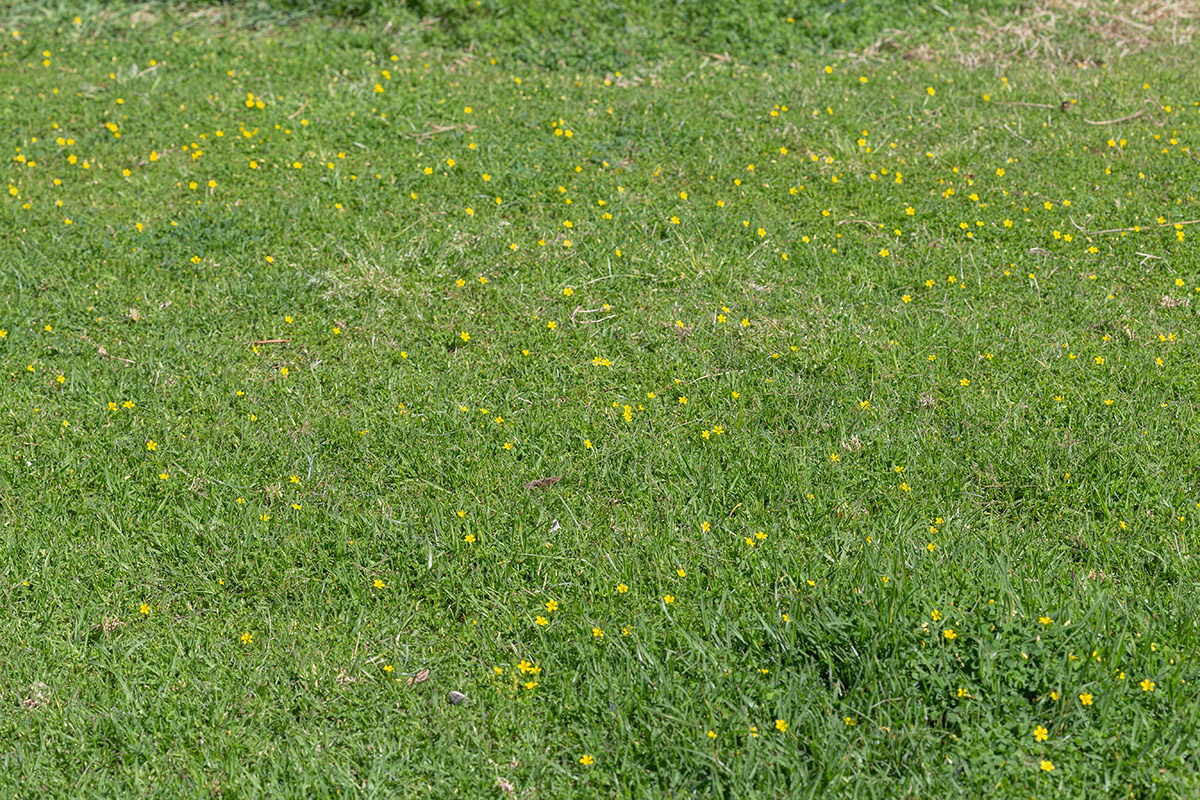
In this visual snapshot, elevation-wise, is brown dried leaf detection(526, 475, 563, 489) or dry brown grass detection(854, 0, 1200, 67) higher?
dry brown grass detection(854, 0, 1200, 67)

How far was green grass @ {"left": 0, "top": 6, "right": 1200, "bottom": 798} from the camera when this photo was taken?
3295 millimetres

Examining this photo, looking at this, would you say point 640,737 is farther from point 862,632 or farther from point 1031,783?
point 1031,783

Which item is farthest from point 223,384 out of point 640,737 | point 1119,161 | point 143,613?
point 1119,161

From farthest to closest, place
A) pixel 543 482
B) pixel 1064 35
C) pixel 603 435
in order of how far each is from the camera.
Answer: pixel 1064 35
pixel 603 435
pixel 543 482

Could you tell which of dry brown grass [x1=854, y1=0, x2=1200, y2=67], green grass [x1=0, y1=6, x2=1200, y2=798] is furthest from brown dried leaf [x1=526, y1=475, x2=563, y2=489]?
dry brown grass [x1=854, y1=0, x2=1200, y2=67]

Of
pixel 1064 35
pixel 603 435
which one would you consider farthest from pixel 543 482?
pixel 1064 35

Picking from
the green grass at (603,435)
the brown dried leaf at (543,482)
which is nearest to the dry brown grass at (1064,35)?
the green grass at (603,435)

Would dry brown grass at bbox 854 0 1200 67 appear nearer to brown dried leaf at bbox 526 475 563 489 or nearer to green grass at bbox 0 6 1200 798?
green grass at bbox 0 6 1200 798

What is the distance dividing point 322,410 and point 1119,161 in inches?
212

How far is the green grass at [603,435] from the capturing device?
3.29 meters

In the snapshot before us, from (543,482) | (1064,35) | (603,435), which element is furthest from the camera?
(1064,35)

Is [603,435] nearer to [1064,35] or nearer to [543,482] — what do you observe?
[543,482]

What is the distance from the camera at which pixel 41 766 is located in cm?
331

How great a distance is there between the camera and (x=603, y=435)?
15.5 ft
